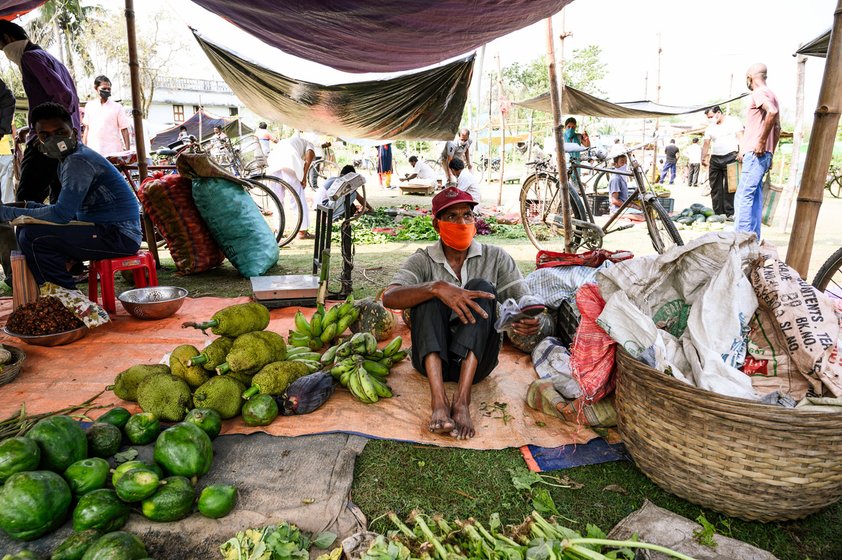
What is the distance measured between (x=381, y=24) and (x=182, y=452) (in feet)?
9.74

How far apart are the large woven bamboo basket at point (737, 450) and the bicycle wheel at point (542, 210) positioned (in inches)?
186

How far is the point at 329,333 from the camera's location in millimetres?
3186

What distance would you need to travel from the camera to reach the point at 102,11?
21.4m

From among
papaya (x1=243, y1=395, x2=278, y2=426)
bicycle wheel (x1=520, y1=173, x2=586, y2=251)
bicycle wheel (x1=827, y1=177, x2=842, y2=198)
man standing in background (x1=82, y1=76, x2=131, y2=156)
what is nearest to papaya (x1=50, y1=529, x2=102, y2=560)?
papaya (x1=243, y1=395, x2=278, y2=426)

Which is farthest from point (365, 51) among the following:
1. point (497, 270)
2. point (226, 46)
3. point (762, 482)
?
point (762, 482)

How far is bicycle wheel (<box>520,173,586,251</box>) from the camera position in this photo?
687 centimetres

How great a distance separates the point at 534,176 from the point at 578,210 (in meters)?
1.23

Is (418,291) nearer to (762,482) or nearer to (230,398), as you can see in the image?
(230,398)

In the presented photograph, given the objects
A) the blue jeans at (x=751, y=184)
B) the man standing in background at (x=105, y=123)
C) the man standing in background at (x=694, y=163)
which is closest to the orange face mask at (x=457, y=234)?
the blue jeans at (x=751, y=184)

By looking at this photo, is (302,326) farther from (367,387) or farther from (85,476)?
(85,476)

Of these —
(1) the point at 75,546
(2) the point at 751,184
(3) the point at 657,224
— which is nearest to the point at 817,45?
(2) the point at 751,184

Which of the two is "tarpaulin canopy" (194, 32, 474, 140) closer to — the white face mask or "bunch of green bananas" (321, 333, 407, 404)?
the white face mask

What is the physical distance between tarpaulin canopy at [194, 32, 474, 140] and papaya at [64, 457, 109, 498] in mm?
4260

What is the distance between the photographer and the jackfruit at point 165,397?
2.20 m
